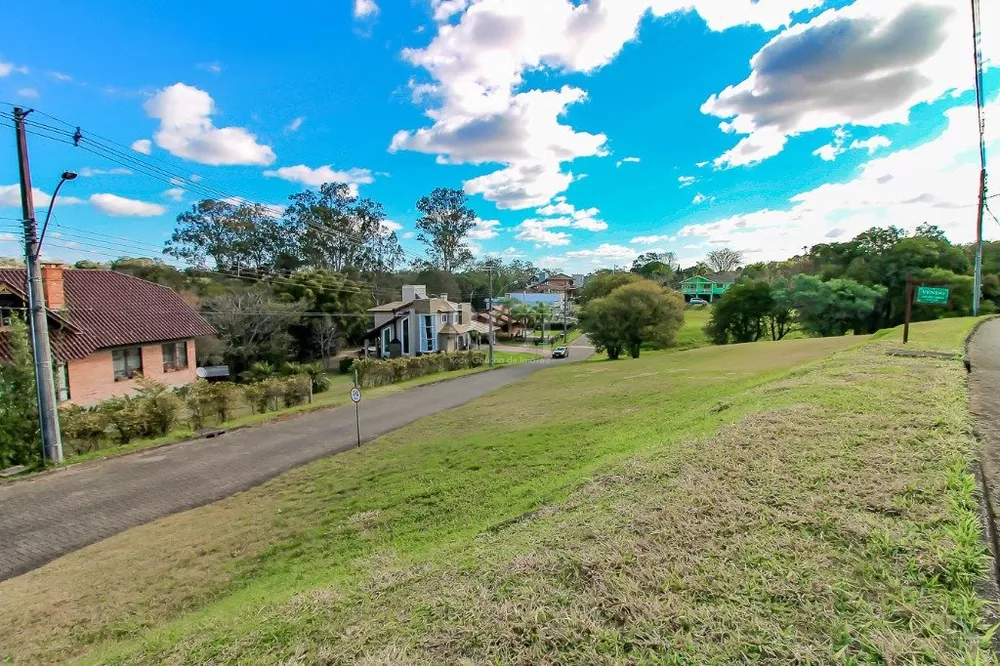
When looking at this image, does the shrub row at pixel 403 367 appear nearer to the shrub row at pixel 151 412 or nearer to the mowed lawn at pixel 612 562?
the shrub row at pixel 151 412

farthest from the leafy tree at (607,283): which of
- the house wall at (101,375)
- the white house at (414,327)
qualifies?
the house wall at (101,375)

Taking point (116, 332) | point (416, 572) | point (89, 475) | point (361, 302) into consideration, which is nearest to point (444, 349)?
point (361, 302)

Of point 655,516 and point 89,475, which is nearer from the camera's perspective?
point 655,516

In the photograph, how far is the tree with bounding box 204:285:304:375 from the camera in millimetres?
31234

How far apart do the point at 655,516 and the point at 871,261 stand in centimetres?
4513

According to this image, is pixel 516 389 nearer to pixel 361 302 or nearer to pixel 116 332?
pixel 116 332

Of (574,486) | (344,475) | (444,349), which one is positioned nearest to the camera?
(574,486)

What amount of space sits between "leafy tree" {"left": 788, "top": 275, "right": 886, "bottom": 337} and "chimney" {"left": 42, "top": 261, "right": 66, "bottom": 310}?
139 feet

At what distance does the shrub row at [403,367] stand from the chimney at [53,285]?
34.0 feet

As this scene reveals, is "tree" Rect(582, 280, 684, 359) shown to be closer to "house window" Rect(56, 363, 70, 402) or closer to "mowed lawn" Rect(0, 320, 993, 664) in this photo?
"mowed lawn" Rect(0, 320, 993, 664)

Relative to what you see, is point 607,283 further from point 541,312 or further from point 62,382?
point 62,382

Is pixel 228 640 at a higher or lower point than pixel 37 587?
higher

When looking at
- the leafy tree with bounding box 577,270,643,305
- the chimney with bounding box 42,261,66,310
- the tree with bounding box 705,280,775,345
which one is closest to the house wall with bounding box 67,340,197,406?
the chimney with bounding box 42,261,66,310

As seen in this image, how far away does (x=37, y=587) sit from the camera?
550cm
